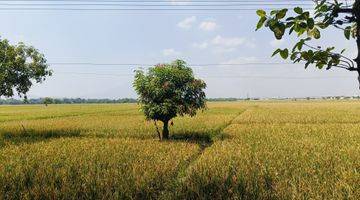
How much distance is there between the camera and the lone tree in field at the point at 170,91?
18969mm

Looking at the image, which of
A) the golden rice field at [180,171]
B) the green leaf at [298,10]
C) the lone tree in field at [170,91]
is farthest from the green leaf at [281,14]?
the lone tree in field at [170,91]

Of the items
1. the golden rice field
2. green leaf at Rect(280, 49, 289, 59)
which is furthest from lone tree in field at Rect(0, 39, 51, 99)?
green leaf at Rect(280, 49, 289, 59)

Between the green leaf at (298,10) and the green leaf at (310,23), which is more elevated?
the green leaf at (298,10)

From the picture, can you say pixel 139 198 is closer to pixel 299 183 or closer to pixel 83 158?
pixel 299 183

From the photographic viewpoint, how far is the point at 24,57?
25.0 metres

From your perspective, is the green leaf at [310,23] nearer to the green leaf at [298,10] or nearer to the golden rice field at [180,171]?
the green leaf at [298,10]

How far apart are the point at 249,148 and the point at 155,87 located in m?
5.62

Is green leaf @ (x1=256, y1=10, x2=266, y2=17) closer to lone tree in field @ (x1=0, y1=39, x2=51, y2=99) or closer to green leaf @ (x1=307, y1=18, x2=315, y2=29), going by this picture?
green leaf @ (x1=307, y1=18, x2=315, y2=29)

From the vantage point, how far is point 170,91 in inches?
755

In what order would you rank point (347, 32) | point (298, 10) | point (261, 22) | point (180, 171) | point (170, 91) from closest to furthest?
point (298, 10)
point (261, 22)
point (347, 32)
point (180, 171)
point (170, 91)

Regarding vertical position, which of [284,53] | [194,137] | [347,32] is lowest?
[194,137]

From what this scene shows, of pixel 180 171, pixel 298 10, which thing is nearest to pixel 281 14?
pixel 298 10

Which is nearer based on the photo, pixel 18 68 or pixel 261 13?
pixel 261 13

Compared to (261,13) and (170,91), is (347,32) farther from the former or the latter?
(170,91)
